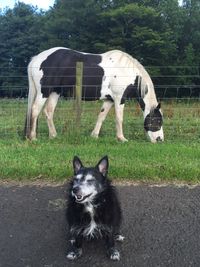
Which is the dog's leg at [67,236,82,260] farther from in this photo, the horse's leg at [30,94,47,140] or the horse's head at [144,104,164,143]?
the horse's leg at [30,94,47,140]

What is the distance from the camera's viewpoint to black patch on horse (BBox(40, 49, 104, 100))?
10.2 m

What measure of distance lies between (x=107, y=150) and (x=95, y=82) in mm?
2577

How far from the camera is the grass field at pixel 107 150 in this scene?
6.73 metres

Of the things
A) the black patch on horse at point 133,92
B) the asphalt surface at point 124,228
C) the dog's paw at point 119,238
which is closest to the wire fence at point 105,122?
the black patch on horse at point 133,92

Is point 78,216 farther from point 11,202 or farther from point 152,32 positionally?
point 152,32

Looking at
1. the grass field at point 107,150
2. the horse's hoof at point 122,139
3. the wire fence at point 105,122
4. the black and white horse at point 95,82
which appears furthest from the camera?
the wire fence at point 105,122

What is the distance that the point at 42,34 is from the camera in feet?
169

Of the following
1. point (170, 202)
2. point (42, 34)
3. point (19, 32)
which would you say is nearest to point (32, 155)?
point (170, 202)

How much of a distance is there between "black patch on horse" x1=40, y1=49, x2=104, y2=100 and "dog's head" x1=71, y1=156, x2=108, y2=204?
5.89m

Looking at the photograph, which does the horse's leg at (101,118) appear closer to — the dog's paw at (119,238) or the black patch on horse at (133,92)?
the black patch on horse at (133,92)

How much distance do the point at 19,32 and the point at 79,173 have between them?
5224cm

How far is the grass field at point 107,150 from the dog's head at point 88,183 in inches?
85.3

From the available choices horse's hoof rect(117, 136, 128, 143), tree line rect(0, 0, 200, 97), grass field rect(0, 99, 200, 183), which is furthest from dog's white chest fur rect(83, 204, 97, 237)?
tree line rect(0, 0, 200, 97)

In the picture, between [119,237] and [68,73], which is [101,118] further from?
[119,237]
